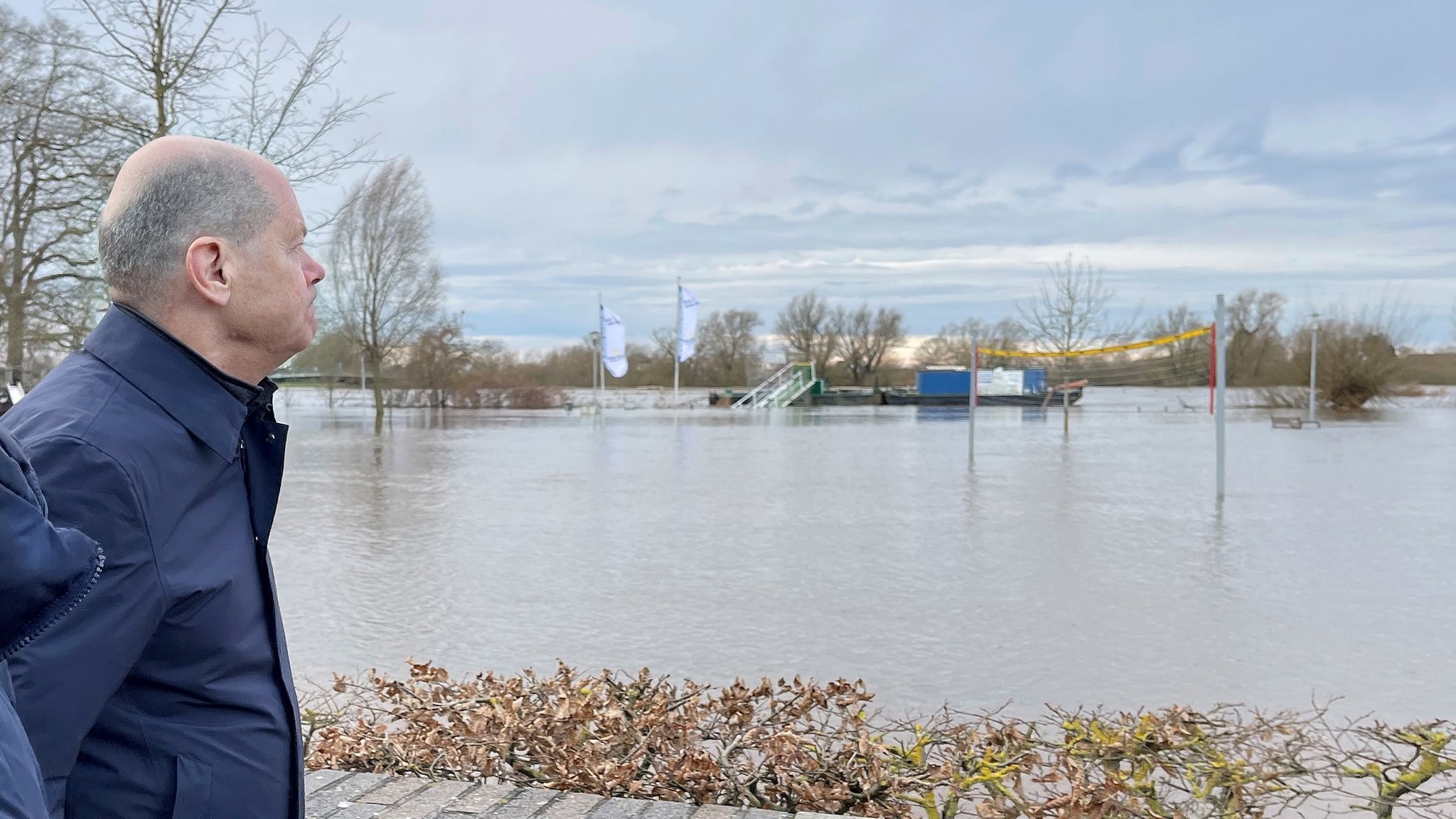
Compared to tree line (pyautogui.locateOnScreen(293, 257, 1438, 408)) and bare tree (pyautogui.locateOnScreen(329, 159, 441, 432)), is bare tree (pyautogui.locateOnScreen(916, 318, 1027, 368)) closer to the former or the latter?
tree line (pyautogui.locateOnScreen(293, 257, 1438, 408))

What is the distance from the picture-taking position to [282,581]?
29.1ft

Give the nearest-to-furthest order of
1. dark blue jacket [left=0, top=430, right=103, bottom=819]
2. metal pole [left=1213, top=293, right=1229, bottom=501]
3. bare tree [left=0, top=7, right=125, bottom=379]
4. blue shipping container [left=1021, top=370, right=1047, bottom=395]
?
dark blue jacket [left=0, top=430, right=103, bottom=819] → bare tree [left=0, top=7, right=125, bottom=379] → metal pole [left=1213, top=293, right=1229, bottom=501] → blue shipping container [left=1021, top=370, right=1047, bottom=395]

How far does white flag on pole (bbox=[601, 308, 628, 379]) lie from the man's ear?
4314cm

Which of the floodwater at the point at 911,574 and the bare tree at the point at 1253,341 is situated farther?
the bare tree at the point at 1253,341

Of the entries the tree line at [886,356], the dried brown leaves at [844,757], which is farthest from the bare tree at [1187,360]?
the dried brown leaves at [844,757]

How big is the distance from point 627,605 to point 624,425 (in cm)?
2794

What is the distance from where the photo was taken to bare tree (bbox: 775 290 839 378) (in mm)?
75312

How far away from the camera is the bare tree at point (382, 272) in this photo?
36.7 m

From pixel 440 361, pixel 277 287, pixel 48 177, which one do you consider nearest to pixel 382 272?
pixel 440 361

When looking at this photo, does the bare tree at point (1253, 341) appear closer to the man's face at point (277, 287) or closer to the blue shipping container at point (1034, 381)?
the blue shipping container at point (1034, 381)

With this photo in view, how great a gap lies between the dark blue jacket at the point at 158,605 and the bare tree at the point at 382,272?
35.9 meters

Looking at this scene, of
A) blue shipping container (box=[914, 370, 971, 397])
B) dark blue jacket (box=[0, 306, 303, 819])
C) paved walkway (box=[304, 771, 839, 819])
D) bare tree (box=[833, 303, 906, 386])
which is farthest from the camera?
bare tree (box=[833, 303, 906, 386])

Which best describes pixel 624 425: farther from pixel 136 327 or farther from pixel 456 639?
pixel 136 327

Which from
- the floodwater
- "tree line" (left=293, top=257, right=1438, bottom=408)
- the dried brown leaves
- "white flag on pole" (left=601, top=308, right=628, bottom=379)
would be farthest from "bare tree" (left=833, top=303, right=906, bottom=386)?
the dried brown leaves
